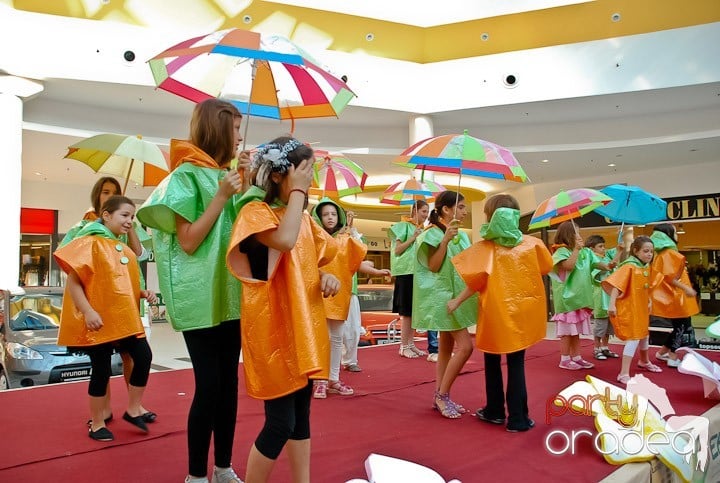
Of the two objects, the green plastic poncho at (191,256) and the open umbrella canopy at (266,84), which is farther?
the open umbrella canopy at (266,84)

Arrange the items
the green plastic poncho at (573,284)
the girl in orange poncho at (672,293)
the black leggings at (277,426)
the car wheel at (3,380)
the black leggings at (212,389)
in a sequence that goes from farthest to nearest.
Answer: the green plastic poncho at (573,284) < the girl in orange poncho at (672,293) < the car wheel at (3,380) < the black leggings at (212,389) < the black leggings at (277,426)

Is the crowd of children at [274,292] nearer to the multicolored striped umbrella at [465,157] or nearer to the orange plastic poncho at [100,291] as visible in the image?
the orange plastic poncho at [100,291]

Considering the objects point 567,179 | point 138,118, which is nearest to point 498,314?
point 138,118

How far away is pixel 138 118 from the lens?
36.4 feet

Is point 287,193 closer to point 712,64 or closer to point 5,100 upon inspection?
point 5,100

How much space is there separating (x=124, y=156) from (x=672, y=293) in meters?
4.72

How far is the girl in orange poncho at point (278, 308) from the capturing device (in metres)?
Result: 1.78

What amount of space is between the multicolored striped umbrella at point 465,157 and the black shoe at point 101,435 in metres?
2.35

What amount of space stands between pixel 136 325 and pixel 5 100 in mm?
7758

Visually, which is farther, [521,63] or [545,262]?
[521,63]

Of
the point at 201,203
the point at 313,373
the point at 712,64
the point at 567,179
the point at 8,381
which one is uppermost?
the point at 712,64

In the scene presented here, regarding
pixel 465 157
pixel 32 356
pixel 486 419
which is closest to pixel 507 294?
pixel 486 419

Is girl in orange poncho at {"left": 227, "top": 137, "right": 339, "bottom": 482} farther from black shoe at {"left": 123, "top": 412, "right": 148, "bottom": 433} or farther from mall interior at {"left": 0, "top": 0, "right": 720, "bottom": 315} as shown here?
mall interior at {"left": 0, "top": 0, "right": 720, "bottom": 315}

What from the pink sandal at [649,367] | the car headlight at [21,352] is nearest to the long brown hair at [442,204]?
the pink sandal at [649,367]
